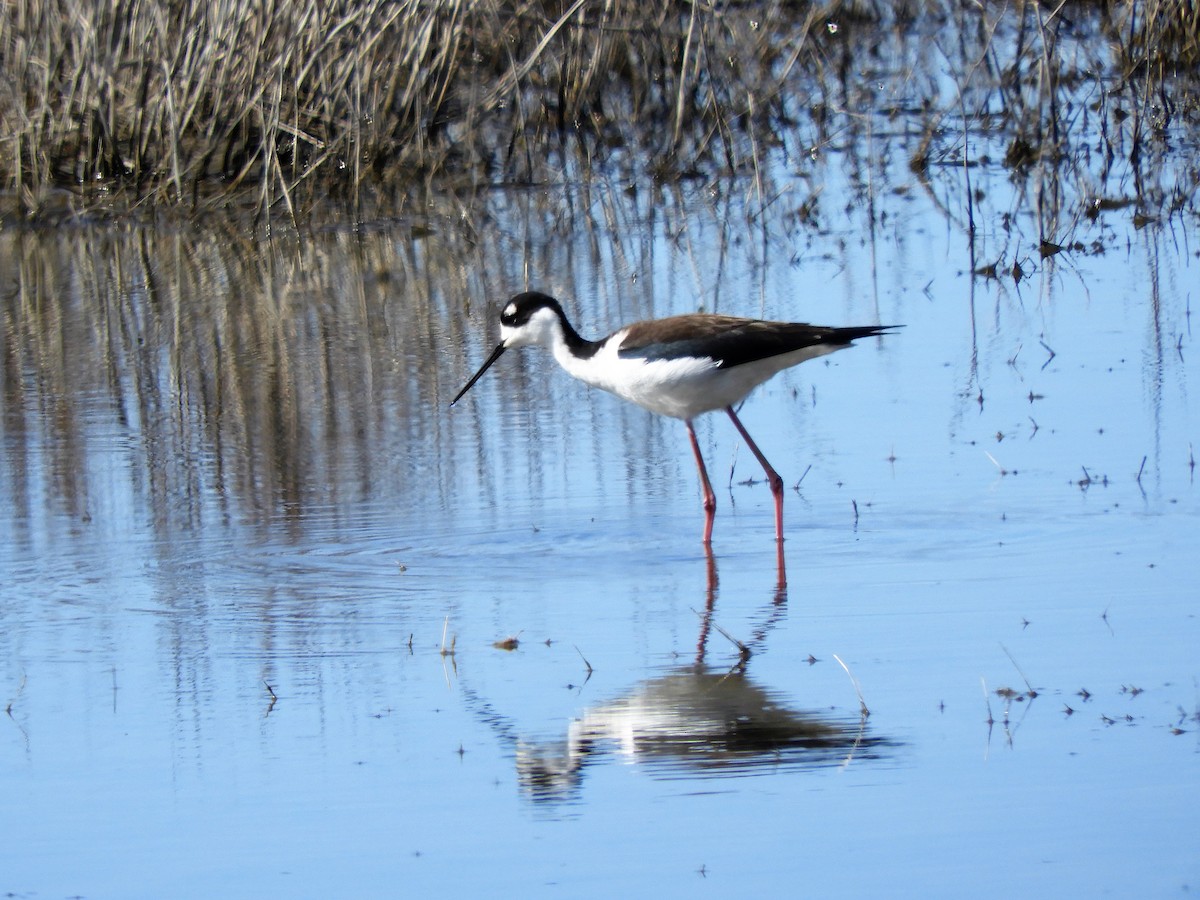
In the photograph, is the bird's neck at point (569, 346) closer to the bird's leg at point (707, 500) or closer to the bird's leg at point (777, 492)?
the bird's leg at point (707, 500)

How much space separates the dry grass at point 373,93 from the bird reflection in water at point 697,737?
661 centimetres

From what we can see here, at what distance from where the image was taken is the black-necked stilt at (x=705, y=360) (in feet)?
20.3

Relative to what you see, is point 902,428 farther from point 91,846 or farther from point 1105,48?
point 1105,48

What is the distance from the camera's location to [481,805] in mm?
3922

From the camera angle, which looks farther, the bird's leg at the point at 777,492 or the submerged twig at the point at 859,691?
the bird's leg at the point at 777,492

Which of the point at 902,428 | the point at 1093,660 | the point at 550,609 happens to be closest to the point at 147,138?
the point at 902,428

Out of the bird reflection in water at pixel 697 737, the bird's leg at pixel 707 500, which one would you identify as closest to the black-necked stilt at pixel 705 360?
the bird's leg at pixel 707 500

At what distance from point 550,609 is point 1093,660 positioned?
1.42 m

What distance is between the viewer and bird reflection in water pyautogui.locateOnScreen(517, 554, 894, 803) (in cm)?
403

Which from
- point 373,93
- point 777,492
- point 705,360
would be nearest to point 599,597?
point 777,492

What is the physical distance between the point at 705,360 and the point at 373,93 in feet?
20.4

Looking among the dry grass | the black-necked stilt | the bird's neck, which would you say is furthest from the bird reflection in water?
the dry grass

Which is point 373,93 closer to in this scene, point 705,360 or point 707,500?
point 705,360

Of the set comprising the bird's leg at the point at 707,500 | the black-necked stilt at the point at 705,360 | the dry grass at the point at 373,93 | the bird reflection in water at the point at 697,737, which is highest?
the dry grass at the point at 373,93
